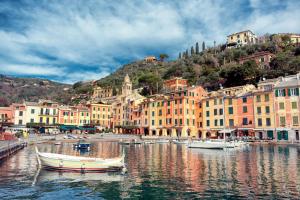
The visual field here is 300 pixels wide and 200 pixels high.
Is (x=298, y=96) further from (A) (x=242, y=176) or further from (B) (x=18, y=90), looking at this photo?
(B) (x=18, y=90)

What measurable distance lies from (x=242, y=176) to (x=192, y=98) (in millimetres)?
58802

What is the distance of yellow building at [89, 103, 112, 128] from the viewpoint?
338 ft

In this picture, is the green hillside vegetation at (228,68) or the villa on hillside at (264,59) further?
the villa on hillside at (264,59)

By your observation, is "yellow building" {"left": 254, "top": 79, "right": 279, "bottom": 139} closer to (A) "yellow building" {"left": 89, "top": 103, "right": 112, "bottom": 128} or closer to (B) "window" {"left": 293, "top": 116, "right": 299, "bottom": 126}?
(B) "window" {"left": 293, "top": 116, "right": 299, "bottom": 126}

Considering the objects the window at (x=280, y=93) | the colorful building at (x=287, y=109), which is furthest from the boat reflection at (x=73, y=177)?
the window at (x=280, y=93)

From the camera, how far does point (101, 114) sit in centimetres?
10512

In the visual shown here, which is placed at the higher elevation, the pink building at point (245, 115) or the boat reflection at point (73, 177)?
the pink building at point (245, 115)

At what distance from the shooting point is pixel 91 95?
6363 inches

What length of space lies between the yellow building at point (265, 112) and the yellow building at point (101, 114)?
186ft

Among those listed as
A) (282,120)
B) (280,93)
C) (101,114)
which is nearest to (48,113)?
(101,114)

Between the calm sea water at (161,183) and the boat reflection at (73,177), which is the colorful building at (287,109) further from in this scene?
the boat reflection at (73,177)

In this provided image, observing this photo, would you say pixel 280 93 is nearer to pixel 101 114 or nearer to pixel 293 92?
pixel 293 92

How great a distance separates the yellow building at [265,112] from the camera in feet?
210

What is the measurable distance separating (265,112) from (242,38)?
9497 cm
